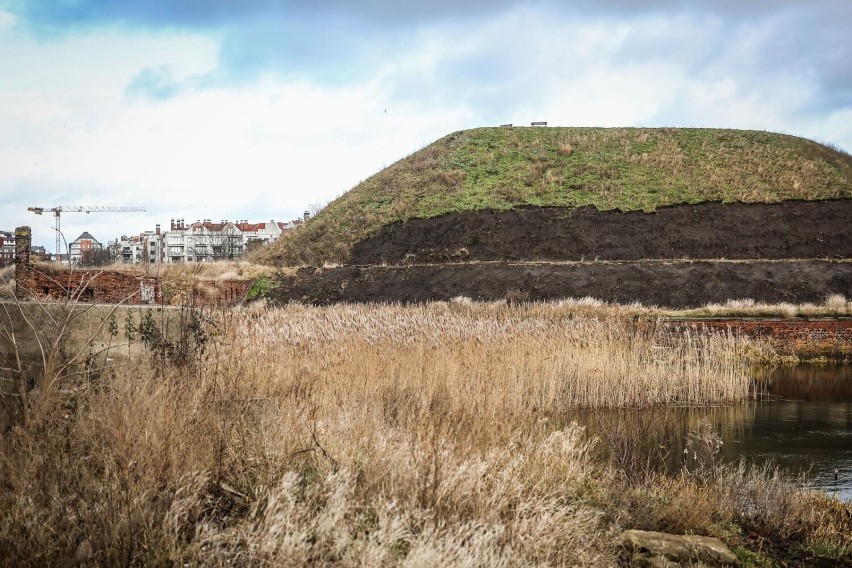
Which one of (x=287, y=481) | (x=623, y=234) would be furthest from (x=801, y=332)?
(x=287, y=481)

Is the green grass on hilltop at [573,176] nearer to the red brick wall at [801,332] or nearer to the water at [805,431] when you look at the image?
the red brick wall at [801,332]

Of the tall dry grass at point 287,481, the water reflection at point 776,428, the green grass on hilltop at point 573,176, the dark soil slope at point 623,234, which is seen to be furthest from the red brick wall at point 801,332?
the green grass on hilltop at point 573,176

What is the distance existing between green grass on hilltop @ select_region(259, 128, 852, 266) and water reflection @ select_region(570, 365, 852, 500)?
23040mm

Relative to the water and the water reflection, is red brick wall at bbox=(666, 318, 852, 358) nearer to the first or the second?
the water

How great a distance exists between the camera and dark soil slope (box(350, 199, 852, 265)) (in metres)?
33.8

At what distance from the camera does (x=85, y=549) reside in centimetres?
414

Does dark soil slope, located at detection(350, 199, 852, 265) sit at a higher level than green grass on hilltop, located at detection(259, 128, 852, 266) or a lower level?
lower

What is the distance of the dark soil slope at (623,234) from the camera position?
33781 mm

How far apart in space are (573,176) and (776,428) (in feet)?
99.6

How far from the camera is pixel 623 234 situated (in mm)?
35250

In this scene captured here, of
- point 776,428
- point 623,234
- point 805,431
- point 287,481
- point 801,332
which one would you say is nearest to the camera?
point 287,481

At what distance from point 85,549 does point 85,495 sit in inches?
18.4

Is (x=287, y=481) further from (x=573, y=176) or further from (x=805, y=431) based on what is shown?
(x=573, y=176)

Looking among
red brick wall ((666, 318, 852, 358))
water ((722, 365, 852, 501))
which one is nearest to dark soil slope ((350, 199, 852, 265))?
red brick wall ((666, 318, 852, 358))
